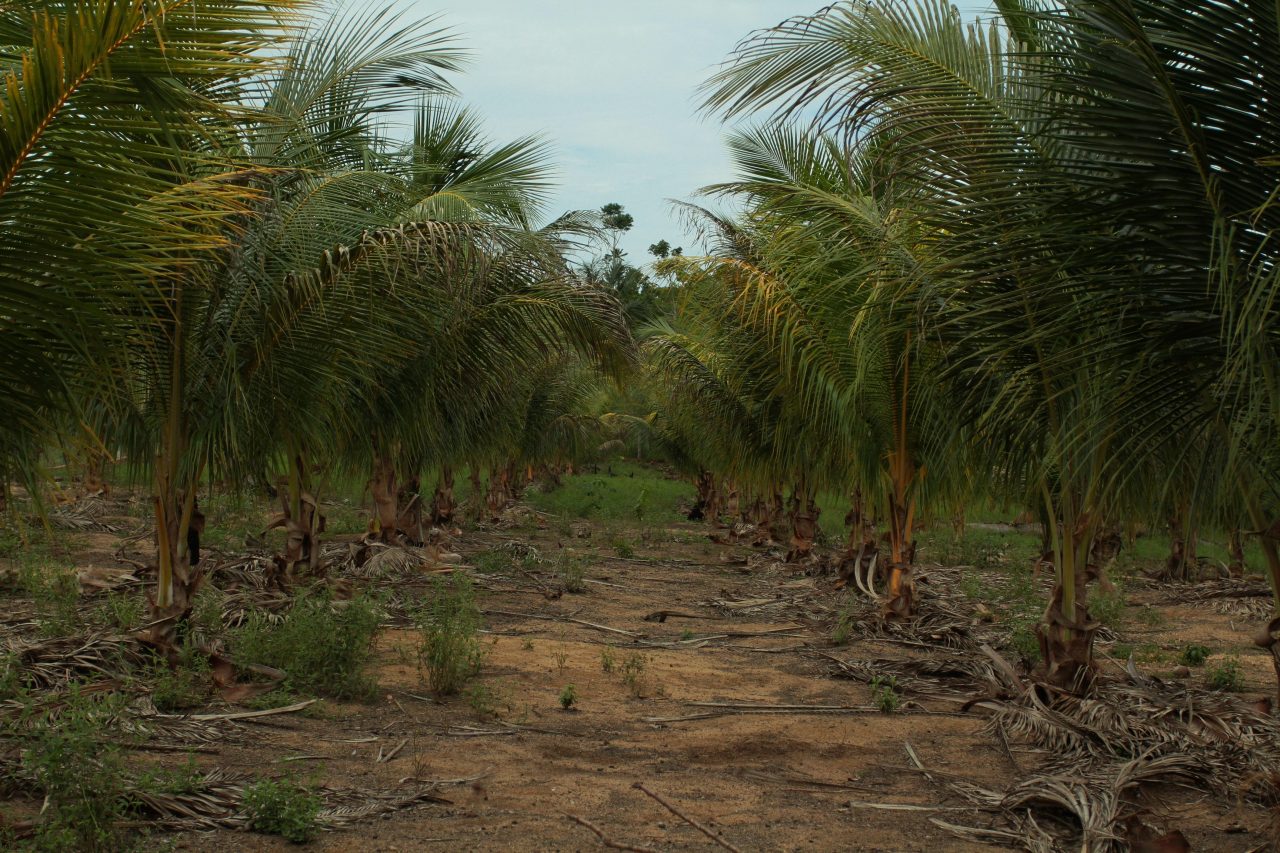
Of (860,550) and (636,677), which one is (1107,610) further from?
(636,677)

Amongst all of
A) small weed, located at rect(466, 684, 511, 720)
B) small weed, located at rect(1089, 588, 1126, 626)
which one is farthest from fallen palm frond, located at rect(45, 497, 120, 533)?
small weed, located at rect(1089, 588, 1126, 626)

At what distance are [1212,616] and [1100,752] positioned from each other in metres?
9.01

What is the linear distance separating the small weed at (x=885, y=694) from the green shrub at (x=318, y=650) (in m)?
3.33

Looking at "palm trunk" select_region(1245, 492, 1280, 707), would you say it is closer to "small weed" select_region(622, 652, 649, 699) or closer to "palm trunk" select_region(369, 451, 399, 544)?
"small weed" select_region(622, 652, 649, 699)

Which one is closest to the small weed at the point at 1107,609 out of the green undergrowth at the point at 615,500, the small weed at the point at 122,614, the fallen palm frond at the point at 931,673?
the fallen palm frond at the point at 931,673

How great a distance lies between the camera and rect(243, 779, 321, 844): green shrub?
4039mm

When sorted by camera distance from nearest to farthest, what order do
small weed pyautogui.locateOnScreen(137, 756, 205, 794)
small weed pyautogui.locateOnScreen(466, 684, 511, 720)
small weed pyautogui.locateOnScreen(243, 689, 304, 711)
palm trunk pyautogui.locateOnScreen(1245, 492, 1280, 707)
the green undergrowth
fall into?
palm trunk pyautogui.locateOnScreen(1245, 492, 1280, 707) → small weed pyautogui.locateOnScreen(137, 756, 205, 794) → small weed pyautogui.locateOnScreen(243, 689, 304, 711) → small weed pyautogui.locateOnScreen(466, 684, 511, 720) → the green undergrowth

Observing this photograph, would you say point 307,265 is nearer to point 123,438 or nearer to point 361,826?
point 123,438

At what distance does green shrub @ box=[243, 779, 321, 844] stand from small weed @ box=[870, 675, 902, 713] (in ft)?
13.2

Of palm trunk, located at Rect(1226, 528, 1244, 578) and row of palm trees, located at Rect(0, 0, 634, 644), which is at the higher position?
row of palm trees, located at Rect(0, 0, 634, 644)

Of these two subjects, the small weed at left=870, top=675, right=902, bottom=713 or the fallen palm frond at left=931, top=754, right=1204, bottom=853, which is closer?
the fallen palm frond at left=931, top=754, right=1204, bottom=853

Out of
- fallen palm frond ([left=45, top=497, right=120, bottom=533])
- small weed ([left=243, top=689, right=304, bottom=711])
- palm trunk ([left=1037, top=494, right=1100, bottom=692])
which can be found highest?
palm trunk ([left=1037, top=494, right=1100, bottom=692])

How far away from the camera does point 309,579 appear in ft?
31.1

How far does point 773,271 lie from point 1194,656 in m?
5.16
